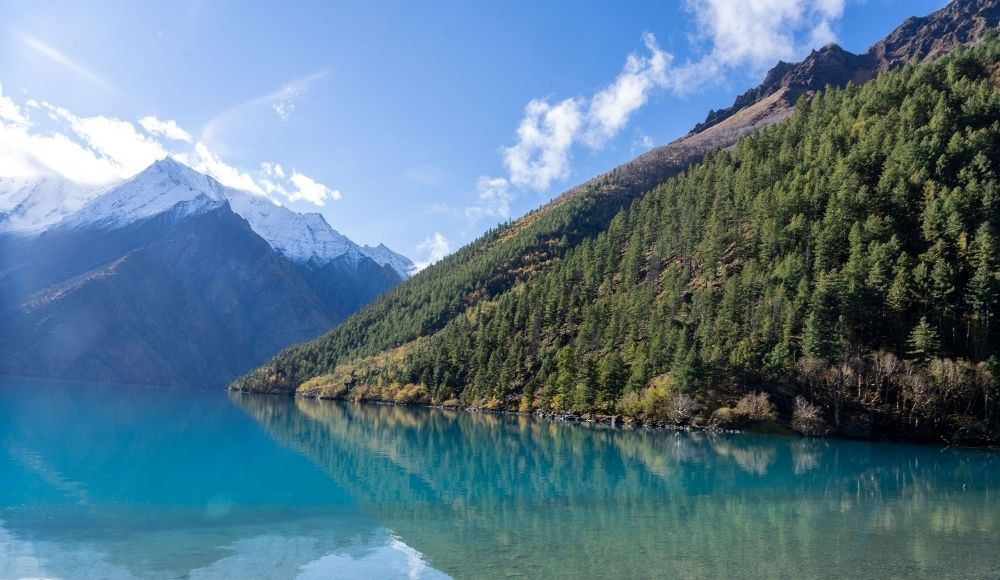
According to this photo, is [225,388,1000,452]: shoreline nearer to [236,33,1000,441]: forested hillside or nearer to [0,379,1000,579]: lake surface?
[236,33,1000,441]: forested hillside

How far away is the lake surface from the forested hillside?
13.3 meters

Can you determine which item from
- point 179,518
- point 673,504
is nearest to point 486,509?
point 673,504

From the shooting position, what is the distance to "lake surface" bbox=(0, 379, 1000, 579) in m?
21.6

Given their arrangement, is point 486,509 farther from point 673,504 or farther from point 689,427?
point 689,427

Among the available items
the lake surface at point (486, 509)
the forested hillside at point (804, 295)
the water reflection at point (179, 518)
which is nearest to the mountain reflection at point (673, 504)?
the lake surface at point (486, 509)

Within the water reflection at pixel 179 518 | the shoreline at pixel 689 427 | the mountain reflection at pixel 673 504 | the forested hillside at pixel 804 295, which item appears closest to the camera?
the water reflection at pixel 179 518

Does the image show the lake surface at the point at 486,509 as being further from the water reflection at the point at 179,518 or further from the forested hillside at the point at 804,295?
the forested hillside at the point at 804,295

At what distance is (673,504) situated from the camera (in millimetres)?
33719

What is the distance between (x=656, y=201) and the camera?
15800cm

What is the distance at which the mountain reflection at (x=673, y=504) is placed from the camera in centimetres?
2216

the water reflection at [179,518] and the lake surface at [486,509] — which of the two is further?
the lake surface at [486,509]

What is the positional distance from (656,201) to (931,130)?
6818 centimetres

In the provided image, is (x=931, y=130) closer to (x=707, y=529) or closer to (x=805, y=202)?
(x=805, y=202)

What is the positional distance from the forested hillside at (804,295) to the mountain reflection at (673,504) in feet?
36.0
